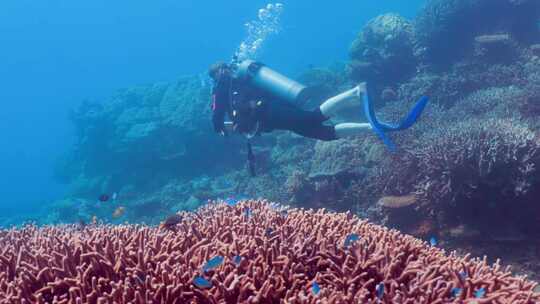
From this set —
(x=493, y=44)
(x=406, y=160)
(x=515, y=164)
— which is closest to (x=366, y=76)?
(x=493, y=44)

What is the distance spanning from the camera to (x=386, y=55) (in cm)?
1567

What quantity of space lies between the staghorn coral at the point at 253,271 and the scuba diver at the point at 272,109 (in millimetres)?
3974

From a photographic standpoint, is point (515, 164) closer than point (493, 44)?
Yes

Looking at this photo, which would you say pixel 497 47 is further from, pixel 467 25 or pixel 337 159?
pixel 337 159

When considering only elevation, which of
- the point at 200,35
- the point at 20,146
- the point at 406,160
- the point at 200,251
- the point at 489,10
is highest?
the point at 200,35

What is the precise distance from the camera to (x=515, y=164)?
646 cm

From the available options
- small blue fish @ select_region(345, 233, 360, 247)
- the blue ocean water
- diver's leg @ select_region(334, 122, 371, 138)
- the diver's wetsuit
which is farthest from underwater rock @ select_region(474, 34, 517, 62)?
the blue ocean water

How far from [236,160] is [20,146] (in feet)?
334

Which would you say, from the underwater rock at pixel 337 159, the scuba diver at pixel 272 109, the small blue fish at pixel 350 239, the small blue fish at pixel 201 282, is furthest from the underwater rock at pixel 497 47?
the small blue fish at pixel 201 282

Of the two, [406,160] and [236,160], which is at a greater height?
[236,160]

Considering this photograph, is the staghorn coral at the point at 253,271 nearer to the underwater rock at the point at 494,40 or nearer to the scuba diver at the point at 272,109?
the scuba diver at the point at 272,109

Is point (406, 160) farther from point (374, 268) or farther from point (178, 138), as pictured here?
point (178, 138)

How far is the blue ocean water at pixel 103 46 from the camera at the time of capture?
103 meters

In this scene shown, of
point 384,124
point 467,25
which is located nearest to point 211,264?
point 384,124
